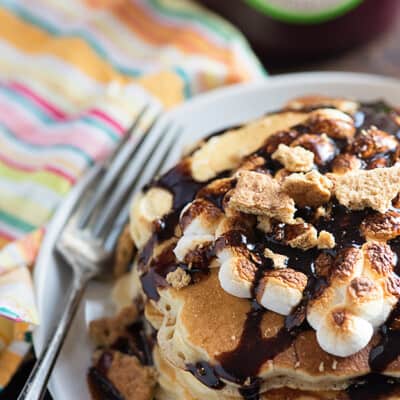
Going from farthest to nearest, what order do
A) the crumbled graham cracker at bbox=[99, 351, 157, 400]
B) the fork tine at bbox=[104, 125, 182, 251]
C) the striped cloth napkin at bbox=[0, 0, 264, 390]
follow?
the striped cloth napkin at bbox=[0, 0, 264, 390] → the fork tine at bbox=[104, 125, 182, 251] → the crumbled graham cracker at bbox=[99, 351, 157, 400]

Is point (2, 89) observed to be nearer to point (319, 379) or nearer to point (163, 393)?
point (163, 393)

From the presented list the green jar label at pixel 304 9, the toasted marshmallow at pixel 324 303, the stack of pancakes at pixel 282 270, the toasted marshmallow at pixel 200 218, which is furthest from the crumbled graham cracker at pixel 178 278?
the green jar label at pixel 304 9

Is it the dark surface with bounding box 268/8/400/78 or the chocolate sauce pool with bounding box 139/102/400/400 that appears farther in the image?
the dark surface with bounding box 268/8/400/78

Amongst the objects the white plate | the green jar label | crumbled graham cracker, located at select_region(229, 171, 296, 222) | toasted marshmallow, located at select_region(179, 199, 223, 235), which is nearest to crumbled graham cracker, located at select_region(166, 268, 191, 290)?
toasted marshmallow, located at select_region(179, 199, 223, 235)

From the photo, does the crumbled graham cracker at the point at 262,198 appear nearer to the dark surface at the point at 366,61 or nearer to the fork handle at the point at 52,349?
the fork handle at the point at 52,349

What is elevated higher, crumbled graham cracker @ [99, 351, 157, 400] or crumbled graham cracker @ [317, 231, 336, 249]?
crumbled graham cracker @ [317, 231, 336, 249]

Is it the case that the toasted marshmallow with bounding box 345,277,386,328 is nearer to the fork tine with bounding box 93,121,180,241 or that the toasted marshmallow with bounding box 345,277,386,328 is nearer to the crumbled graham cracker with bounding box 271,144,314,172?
the crumbled graham cracker with bounding box 271,144,314,172
